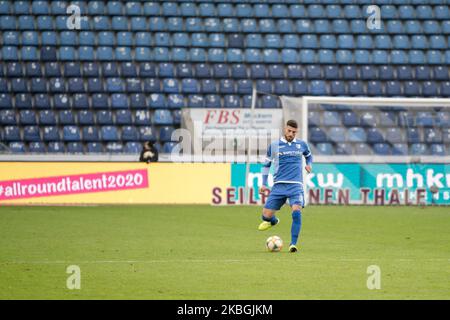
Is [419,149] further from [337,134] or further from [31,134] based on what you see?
[31,134]

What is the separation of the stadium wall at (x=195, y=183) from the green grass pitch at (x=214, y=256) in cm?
341

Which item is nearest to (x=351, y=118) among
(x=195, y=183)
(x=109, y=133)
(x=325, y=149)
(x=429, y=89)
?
(x=325, y=149)

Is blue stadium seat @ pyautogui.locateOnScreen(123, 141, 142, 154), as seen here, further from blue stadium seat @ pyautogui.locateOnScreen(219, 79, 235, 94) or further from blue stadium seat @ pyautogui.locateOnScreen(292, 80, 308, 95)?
blue stadium seat @ pyautogui.locateOnScreen(292, 80, 308, 95)

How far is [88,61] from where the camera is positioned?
33.5m

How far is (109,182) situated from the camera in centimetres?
2792

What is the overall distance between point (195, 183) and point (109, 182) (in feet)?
7.66

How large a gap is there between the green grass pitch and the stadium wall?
341cm

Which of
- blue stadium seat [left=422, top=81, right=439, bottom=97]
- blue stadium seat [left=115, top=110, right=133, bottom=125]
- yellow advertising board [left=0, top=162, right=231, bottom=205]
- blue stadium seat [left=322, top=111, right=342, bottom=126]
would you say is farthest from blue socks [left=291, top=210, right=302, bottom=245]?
blue stadium seat [left=422, top=81, right=439, bottom=97]

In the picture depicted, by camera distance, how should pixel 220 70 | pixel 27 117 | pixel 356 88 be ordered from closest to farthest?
pixel 27 117, pixel 356 88, pixel 220 70

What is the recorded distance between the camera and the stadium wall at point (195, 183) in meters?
27.6

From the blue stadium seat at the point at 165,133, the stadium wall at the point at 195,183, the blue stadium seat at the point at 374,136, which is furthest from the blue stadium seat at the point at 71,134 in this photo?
the blue stadium seat at the point at 374,136

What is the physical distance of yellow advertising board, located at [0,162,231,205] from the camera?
90.4ft

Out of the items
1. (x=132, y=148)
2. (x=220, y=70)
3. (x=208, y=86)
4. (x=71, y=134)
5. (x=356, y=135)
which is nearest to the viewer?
(x=356, y=135)

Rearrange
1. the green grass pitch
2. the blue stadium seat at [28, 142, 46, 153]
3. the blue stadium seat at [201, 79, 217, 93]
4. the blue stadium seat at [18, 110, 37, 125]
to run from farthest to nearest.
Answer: the blue stadium seat at [201, 79, 217, 93]
the blue stadium seat at [18, 110, 37, 125]
the blue stadium seat at [28, 142, 46, 153]
the green grass pitch
